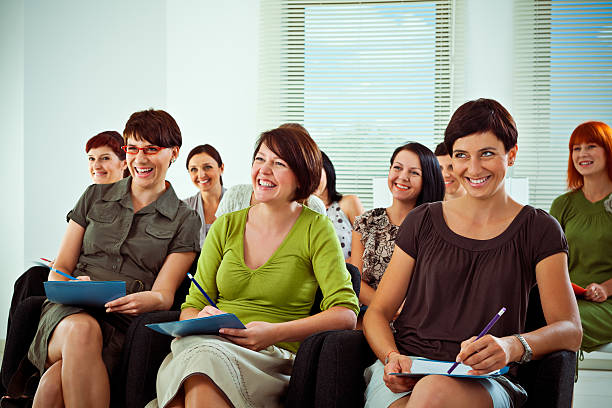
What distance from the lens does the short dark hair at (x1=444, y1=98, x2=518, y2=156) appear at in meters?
1.79

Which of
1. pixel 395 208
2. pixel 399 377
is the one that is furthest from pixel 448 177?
pixel 399 377

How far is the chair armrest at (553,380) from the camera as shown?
159 cm

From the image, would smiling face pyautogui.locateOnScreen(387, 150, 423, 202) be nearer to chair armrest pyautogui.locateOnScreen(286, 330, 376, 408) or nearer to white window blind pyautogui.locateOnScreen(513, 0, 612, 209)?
chair armrest pyautogui.locateOnScreen(286, 330, 376, 408)

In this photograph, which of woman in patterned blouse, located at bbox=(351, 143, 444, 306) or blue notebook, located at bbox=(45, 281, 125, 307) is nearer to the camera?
blue notebook, located at bbox=(45, 281, 125, 307)

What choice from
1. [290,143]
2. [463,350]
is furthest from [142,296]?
[463,350]

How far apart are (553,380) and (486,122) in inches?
30.0

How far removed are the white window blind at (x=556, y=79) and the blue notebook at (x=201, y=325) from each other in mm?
3648

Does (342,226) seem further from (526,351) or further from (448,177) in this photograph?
(526,351)

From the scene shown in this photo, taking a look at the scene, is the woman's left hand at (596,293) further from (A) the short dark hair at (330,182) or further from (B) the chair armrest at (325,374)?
(B) the chair armrest at (325,374)

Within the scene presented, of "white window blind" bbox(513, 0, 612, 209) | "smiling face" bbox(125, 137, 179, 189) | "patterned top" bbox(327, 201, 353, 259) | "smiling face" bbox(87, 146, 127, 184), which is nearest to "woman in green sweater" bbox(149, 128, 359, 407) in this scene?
"smiling face" bbox(125, 137, 179, 189)

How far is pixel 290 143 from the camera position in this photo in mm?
2088

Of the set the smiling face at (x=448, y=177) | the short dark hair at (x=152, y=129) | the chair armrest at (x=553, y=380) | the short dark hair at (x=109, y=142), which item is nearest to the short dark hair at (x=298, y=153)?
the short dark hair at (x=152, y=129)

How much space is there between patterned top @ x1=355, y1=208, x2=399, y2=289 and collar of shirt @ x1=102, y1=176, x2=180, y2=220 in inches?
38.3

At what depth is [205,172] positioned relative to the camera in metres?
4.11
